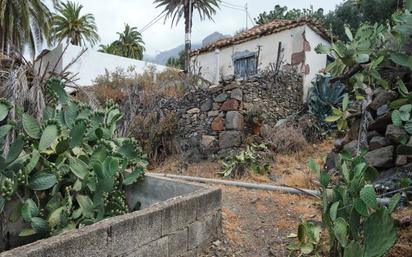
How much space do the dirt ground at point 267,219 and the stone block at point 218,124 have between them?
1957mm

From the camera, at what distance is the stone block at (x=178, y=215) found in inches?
112

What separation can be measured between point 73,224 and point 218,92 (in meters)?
5.45

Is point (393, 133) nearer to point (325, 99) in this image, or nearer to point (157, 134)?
point (325, 99)

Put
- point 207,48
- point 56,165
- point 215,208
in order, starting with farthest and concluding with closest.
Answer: point 207,48 < point 215,208 < point 56,165

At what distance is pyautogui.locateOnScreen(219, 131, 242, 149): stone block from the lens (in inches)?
293

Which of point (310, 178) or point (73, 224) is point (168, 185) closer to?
point (73, 224)

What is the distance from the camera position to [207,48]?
12461mm

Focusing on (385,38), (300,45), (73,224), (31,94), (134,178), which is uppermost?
(300,45)

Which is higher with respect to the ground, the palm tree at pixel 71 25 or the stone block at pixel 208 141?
the palm tree at pixel 71 25

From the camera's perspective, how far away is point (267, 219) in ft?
12.7

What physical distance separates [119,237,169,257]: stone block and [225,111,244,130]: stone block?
4.87 m

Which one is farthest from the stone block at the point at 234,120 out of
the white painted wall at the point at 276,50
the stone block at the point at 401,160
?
the stone block at the point at 401,160

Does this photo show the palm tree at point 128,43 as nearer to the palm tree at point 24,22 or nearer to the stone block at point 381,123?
the palm tree at point 24,22

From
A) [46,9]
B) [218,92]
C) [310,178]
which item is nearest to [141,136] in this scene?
[218,92]
